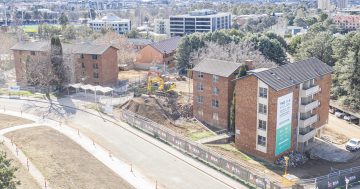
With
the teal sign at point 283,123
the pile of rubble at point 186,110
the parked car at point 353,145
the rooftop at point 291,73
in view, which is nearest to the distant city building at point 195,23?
the pile of rubble at point 186,110

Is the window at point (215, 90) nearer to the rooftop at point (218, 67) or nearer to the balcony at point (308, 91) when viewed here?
the rooftop at point (218, 67)

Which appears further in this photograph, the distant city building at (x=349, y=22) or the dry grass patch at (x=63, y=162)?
the distant city building at (x=349, y=22)

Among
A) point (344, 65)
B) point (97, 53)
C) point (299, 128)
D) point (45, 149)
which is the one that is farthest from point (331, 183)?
point (97, 53)

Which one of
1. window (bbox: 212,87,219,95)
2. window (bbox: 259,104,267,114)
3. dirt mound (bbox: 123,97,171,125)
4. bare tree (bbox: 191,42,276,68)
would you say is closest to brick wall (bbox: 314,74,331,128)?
window (bbox: 259,104,267,114)

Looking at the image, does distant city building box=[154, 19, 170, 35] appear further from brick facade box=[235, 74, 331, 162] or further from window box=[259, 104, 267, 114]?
window box=[259, 104, 267, 114]

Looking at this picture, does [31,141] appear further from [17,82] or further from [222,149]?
[17,82]

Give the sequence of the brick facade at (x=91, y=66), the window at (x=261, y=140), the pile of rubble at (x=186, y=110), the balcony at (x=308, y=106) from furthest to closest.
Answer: the brick facade at (x=91, y=66), the pile of rubble at (x=186, y=110), the balcony at (x=308, y=106), the window at (x=261, y=140)
